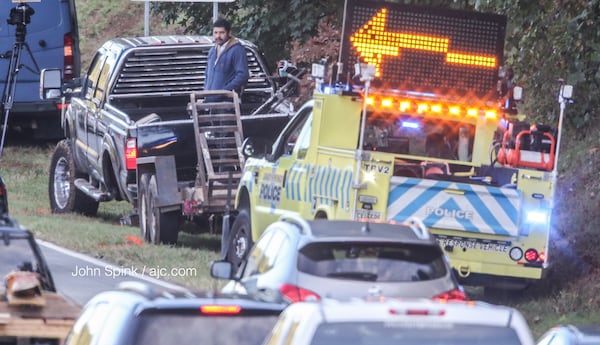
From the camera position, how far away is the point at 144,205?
17.7m

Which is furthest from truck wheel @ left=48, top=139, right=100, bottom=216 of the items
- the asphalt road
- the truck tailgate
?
the truck tailgate

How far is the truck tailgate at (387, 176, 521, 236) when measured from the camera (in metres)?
12.9

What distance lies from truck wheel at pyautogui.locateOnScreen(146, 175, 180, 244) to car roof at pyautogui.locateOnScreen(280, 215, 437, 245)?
709cm

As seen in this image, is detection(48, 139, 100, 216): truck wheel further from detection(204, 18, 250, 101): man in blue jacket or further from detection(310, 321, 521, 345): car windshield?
detection(310, 321, 521, 345): car windshield

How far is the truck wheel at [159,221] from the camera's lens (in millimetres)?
17125

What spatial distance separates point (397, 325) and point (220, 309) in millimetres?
1176

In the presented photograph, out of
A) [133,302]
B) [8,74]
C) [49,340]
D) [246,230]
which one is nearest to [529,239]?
[246,230]

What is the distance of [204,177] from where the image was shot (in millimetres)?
16891

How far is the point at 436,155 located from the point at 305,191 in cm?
128

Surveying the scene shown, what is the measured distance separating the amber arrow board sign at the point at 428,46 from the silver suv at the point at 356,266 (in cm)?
458

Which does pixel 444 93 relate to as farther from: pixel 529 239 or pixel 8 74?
pixel 8 74

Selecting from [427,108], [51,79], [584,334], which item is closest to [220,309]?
[584,334]

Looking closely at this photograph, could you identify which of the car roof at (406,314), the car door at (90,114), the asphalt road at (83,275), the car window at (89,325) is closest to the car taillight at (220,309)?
the car window at (89,325)

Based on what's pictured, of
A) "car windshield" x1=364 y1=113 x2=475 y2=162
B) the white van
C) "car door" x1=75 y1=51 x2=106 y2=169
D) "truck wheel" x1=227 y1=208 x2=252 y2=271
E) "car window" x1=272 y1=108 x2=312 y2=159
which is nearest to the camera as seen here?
"car windshield" x1=364 y1=113 x2=475 y2=162
